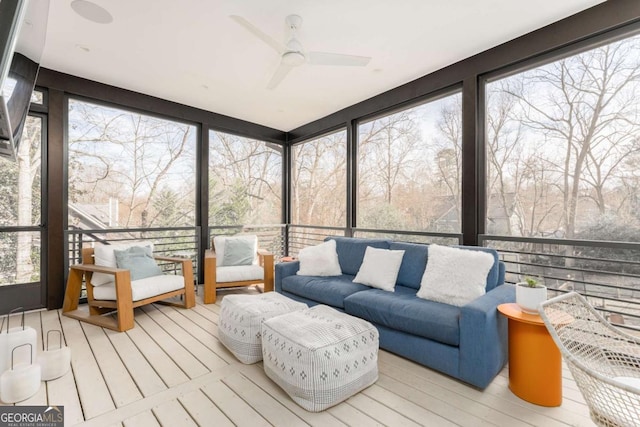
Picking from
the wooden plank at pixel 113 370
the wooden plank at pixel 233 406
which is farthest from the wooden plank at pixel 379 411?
the wooden plank at pixel 113 370

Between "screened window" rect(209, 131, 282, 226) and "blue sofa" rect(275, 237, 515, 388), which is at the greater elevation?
"screened window" rect(209, 131, 282, 226)

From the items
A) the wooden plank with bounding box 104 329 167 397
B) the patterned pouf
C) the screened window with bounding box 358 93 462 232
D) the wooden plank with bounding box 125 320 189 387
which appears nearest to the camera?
the patterned pouf

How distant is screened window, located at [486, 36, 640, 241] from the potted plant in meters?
1.05

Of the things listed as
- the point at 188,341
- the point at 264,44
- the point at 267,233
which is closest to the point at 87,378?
the point at 188,341

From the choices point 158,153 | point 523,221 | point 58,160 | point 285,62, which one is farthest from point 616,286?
point 58,160

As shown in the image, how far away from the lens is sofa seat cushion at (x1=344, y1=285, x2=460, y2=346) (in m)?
2.12

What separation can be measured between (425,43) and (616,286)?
2614 millimetres

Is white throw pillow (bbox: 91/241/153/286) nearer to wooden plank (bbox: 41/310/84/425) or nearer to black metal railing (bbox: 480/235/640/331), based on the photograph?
wooden plank (bbox: 41/310/84/425)

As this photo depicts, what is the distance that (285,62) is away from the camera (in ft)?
8.01

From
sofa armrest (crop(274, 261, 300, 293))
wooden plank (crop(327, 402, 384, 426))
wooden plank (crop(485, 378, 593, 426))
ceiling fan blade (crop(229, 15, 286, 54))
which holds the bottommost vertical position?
wooden plank (crop(485, 378, 593, 426))

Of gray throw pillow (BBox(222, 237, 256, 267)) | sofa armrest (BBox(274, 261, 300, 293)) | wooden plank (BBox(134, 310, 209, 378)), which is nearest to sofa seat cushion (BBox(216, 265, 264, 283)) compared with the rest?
gray throw pillow (BBox(222, 237, 256, 267))

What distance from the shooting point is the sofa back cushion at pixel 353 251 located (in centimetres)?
343

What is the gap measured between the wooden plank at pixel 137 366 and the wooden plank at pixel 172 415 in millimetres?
206

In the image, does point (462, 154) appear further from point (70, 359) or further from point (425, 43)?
point (70, 359)
